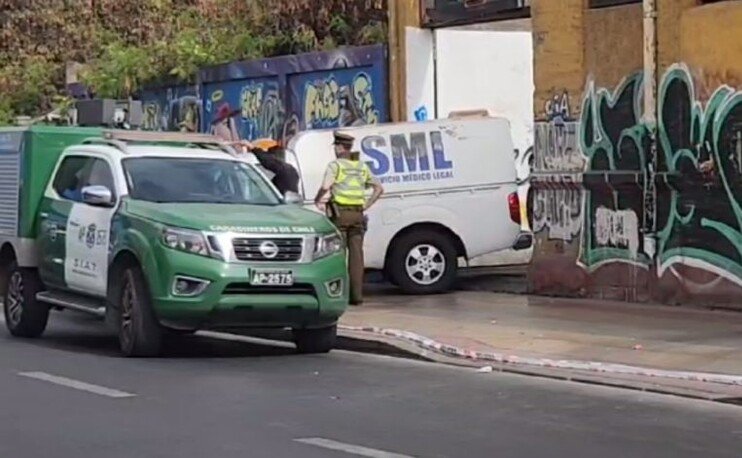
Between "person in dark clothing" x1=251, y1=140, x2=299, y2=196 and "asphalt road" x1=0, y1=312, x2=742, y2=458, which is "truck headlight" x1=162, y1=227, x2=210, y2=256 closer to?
"asphalt road" x1=0, y1=312, x2=742, y2=458

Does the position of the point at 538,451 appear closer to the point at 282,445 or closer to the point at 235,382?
the point at 282,445

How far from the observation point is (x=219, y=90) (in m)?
24.4

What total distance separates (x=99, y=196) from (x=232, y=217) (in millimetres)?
1409

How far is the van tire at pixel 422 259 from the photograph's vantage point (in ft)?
61.0

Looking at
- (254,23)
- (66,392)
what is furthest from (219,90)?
(66,392)

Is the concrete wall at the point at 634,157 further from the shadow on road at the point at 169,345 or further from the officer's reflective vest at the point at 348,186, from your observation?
the shadow on road at the point at 169,345

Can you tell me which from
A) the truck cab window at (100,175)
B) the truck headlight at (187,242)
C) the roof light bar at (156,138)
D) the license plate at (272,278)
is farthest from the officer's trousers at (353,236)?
the truck headlight at (187,242)

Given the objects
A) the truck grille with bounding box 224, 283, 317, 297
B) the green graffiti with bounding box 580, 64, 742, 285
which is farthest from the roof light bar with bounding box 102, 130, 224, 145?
the green graffiti with bounding box 580, 64, 742, 285

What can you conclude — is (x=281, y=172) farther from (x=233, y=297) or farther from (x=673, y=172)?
(x=233, y=297)

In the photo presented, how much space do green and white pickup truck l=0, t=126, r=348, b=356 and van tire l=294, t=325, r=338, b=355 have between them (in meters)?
0.02

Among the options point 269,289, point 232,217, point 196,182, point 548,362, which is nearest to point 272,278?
point 269,289

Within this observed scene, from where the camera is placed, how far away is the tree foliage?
83.8 feet

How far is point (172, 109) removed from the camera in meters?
25.8

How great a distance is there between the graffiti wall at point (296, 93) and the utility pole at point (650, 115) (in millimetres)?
5569
